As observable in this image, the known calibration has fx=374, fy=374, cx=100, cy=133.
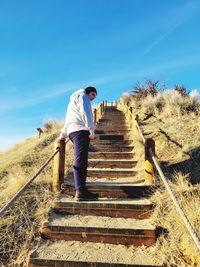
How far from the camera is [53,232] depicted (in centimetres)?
580

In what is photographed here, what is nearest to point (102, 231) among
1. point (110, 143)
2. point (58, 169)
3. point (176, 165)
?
point (58, 169)

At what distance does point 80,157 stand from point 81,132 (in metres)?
0.47

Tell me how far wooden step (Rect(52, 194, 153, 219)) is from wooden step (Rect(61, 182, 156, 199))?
1.21 feet

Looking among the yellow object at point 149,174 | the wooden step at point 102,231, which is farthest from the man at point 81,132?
the yellow object at point 149,174

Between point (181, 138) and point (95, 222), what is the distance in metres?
4.89

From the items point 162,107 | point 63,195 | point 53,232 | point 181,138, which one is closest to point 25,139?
point 162,107

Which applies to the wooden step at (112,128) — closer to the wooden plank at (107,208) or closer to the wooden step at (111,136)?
the wooden step at (111,136)

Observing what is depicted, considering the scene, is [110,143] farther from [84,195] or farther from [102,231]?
[102,231]

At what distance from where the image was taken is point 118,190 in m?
7.20

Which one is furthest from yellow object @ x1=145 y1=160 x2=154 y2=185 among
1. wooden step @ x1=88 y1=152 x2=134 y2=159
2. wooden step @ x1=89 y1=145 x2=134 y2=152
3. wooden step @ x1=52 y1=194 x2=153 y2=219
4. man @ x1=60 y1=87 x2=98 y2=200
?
wooden step @ x1=89 y1=145 x2=134 y2=152

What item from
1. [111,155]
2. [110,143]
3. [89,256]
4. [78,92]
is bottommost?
[89,256]

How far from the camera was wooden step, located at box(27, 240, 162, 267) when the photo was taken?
5.00 metres

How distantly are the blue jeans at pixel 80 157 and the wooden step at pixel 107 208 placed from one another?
1.17 feet

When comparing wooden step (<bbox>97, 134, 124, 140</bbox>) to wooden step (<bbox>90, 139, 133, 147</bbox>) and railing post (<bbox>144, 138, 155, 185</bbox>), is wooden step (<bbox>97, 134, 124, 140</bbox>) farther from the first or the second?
railing post (<bbox>144, 138, 155, 185</bbox>)
